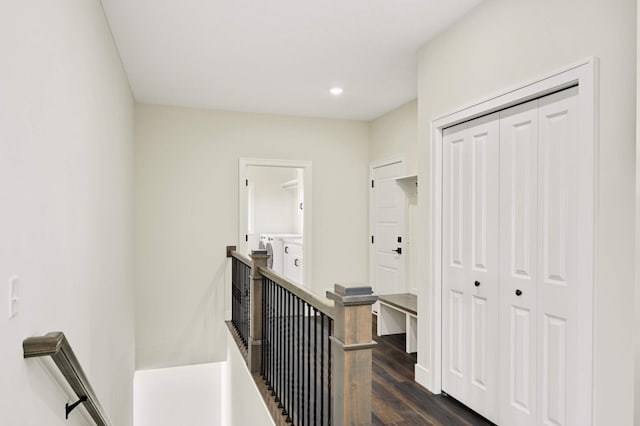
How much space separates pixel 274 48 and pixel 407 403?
2760 mm

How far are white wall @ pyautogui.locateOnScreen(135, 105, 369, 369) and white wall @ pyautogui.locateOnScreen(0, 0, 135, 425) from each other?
5.63 feet

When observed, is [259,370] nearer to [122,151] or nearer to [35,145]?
[122,151]

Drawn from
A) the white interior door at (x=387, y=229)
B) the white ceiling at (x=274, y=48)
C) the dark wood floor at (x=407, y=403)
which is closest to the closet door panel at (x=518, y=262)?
the dark wood floor at (x=407, y=403)

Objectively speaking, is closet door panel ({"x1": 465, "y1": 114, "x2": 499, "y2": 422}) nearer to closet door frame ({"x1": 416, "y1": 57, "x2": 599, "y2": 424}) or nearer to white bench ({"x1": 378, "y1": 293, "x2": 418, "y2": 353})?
closet door frame ({"x1": 416, "y1": 57, "x2": 599, "y2": 424})

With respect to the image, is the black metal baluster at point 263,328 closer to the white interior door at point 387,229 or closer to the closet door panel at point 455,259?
the closet door panel at point 455,259

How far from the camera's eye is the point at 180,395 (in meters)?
5.34

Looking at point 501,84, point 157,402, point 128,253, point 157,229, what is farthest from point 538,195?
point 157,402

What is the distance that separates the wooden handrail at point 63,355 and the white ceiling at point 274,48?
83.9 inches

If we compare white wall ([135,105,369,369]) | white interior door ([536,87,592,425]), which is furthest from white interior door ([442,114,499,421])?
white wall ([135,105,369,369])

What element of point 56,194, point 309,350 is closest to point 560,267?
point 309,350

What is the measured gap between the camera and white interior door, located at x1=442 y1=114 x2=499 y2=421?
2604mm

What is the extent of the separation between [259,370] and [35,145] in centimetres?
248

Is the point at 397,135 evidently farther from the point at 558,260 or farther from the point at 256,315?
the point at 558,260

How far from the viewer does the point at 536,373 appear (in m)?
2.29
